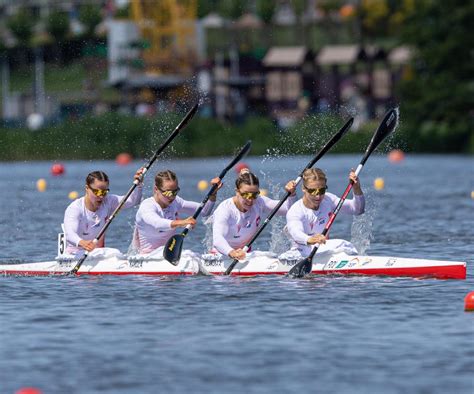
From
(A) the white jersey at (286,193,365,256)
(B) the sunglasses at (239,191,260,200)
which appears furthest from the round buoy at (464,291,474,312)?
(B) the sunglasses at (239,191,260,200)

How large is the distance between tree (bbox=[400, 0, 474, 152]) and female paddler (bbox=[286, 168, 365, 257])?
208 ft

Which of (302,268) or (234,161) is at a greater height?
(234,161)

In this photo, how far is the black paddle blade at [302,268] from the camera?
22328 mm

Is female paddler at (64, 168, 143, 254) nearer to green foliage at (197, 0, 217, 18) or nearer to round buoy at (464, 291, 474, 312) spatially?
round buoy at (464, 291, 474, 312)

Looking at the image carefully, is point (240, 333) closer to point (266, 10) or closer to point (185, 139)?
point (185, 139)

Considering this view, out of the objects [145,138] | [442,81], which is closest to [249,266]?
[145,138]

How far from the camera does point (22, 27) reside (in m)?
148

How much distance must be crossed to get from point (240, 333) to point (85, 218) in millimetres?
6863

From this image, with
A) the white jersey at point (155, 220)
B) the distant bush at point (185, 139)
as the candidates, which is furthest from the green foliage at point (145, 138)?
the white jersey at point (155, 220)

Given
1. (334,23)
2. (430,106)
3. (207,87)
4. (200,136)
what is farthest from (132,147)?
(334,23)

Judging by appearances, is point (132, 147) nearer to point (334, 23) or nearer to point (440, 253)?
point (440, 253)

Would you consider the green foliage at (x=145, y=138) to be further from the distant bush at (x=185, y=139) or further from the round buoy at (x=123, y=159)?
the round buoy at (x=123, y=159)

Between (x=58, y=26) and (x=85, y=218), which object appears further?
(x=58, y=26)

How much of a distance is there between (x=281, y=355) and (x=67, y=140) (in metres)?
67.8
